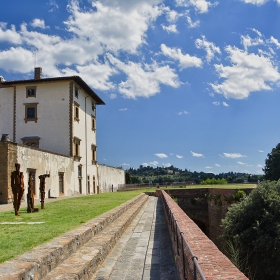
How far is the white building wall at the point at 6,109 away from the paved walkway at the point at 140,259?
24.7 metres

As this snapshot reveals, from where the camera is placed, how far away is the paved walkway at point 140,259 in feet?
17.1

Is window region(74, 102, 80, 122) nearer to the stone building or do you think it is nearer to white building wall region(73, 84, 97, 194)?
the stone building

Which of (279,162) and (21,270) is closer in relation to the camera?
(21,270)

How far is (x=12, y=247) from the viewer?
505cm

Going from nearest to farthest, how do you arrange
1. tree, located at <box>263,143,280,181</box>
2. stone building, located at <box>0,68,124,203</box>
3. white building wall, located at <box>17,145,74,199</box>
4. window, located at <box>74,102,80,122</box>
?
white building wall, located at <box>17,145,74,199</box>, stone building, located at <box>0,68,124,203</box>, window, located at <box>74,102,80,122</box>, tree, located at <box>263,143,280,181</box>

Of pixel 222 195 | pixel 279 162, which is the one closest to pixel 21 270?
pixel 222 195

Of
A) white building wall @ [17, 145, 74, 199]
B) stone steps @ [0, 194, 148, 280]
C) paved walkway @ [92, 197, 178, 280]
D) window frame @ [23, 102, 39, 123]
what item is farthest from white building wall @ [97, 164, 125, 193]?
stone steps @ [0, 194, 148, 280]

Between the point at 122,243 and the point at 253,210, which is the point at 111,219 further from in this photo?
the point at 253,210

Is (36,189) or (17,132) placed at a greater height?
(17,132)

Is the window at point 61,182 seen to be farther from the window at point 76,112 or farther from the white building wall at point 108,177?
the white building wall at point 108,177

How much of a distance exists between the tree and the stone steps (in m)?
45.1

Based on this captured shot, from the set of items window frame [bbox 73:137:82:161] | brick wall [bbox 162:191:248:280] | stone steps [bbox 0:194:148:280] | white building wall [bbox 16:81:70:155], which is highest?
white building wall [bbox 16:81:70:155]

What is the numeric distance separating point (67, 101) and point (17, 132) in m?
5.27

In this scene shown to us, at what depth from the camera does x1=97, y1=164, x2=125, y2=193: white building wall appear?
39778 millimetres
